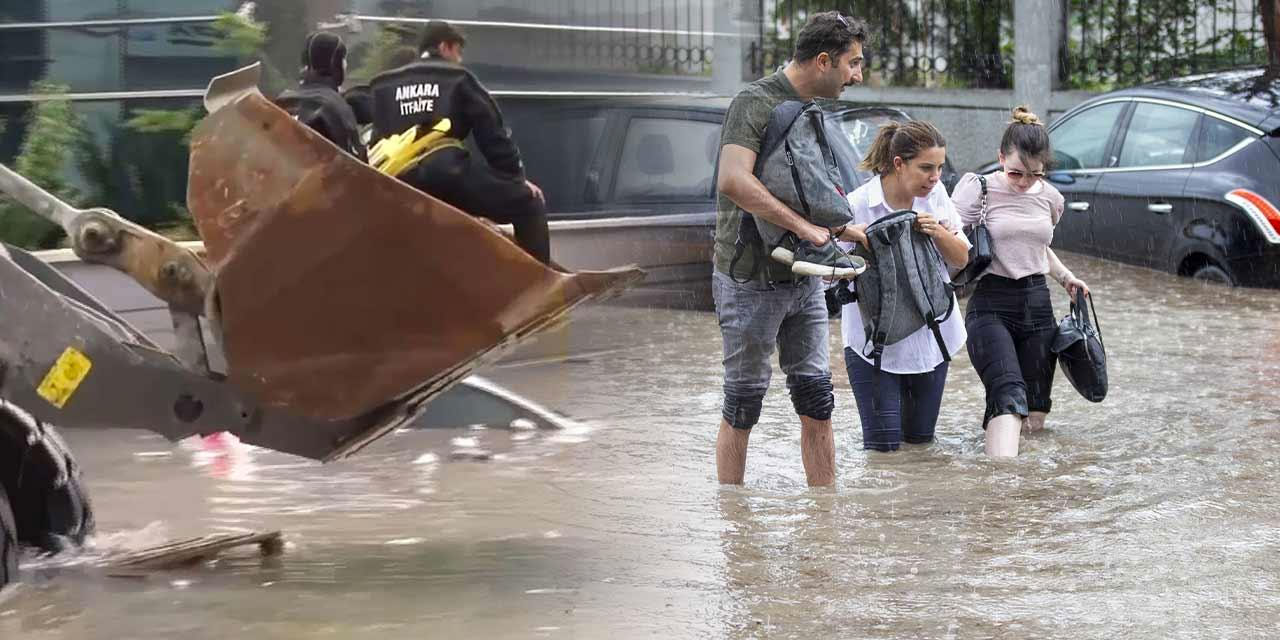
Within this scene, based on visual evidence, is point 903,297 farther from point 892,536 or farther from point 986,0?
point 986,0

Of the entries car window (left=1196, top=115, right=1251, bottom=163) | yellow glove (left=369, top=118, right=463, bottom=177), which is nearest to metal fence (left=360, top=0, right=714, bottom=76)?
car window (left=1196, top=115, right=1251, bottom=163)

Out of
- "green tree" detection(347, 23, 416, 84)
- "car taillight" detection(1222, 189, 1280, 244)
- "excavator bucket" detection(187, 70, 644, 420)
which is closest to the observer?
"excavator bucket" detection(187, 70, 644, 420)

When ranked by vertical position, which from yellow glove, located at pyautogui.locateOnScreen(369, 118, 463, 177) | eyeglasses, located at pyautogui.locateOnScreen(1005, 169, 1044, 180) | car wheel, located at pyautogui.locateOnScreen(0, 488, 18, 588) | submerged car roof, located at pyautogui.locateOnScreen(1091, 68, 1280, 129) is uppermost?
yellow glove, located at pyautogui.locateOnScreen(369, 118, 463, 177)

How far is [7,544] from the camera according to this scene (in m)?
5.02

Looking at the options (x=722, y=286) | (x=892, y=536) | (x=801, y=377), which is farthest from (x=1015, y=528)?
(x=722, y=286)

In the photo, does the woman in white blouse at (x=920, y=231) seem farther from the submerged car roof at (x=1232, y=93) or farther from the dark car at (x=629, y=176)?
the submerged car roof at (x=1232, y=93)

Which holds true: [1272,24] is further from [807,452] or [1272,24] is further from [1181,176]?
[807,452]

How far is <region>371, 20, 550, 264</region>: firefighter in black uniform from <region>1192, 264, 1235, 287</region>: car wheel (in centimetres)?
672

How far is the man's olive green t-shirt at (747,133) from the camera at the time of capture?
605cm

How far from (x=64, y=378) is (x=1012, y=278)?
4.16 meters

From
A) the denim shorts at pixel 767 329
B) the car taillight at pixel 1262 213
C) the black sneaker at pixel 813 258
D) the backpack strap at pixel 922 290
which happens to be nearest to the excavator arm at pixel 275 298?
the black sneaker at pixel 813 258

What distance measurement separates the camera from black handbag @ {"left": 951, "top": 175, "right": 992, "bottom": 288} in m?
7.37

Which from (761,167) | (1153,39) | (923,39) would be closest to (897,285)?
(761,167)

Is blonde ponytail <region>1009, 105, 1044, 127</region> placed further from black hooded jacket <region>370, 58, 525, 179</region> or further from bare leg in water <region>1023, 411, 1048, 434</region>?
black hooded jacket <region>370, 58, 525, 179</region>
